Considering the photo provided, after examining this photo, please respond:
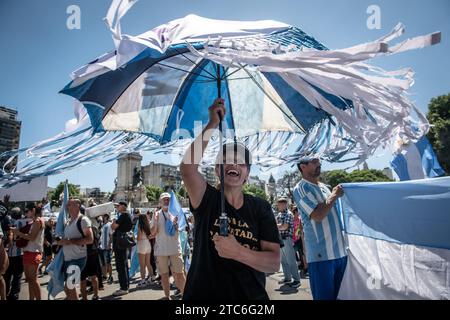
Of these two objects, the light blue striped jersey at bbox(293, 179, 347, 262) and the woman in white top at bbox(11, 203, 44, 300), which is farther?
the woman in white top at bbox(11, 203, 44, 300)

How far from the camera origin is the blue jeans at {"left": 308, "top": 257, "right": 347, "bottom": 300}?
10.7 ft

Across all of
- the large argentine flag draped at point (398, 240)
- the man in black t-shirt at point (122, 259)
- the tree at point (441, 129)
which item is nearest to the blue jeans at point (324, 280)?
the large argentine flag draped at point (398, 240)

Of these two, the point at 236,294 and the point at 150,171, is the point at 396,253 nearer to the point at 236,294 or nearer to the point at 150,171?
the point at 236,294

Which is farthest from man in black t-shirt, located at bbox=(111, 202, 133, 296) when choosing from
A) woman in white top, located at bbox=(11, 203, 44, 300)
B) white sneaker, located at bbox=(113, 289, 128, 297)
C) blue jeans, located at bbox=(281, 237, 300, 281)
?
blue jeans, located at bbox=(281, 237, 300, 281)

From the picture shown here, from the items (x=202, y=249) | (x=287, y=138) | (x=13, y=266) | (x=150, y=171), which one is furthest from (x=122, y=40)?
(x=150, y=171)

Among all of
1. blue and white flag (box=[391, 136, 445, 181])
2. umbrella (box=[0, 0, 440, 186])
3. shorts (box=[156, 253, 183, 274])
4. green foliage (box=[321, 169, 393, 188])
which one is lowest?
shorts (box=[156, 253, 183, 274])

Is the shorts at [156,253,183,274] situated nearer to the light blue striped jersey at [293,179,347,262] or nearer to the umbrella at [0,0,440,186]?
the umbrella at [0,0,440,186]

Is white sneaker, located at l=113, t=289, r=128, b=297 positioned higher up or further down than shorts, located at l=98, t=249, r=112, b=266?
further down

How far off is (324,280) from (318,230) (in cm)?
58

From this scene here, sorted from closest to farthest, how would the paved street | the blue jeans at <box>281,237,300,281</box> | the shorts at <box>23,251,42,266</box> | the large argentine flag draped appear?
the large argentine flag draped → the shorts at <box>23,251,42,266</box> → the paved street → the blue jeans at <box>281,237,300,281</box>

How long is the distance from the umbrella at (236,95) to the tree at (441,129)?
23531 mm

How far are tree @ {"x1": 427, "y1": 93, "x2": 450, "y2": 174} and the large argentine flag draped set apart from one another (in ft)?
74.8

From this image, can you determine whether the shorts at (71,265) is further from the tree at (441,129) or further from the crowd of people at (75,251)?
the tree at (441,129)
